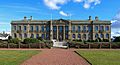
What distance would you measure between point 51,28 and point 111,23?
77.8ft

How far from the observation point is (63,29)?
316 ft

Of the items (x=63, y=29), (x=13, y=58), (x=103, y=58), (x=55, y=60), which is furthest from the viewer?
(x=63, y=29)

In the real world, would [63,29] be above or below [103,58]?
above

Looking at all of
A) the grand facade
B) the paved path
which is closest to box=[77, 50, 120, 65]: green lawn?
the paved path

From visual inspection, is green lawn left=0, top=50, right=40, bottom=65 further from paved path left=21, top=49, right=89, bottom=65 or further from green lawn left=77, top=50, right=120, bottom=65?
green lawn left=77, top=50, right=120, bottom=65

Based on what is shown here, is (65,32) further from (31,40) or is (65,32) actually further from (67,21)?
(31,40)

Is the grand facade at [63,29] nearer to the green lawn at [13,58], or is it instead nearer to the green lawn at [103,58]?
the green lawn at [13,58]

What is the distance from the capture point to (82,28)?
96.4 meters

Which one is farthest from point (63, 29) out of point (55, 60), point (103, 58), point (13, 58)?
point (55, 60)

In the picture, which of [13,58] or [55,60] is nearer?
[55,60]

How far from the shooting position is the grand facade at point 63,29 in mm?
95375

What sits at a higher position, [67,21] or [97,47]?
[67,21]

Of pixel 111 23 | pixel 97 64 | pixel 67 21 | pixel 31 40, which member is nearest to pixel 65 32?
pixel 67 21

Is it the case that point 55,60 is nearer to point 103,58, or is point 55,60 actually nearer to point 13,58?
point 13,58
